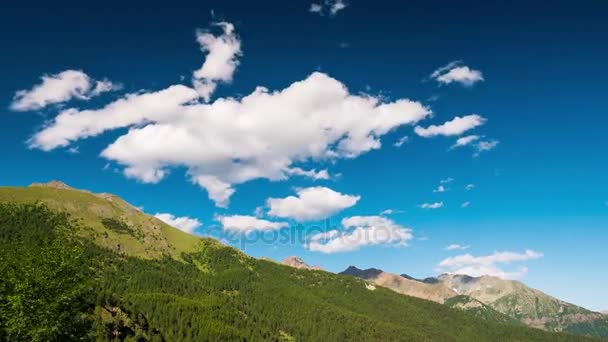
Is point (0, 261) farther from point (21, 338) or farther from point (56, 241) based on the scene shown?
point (21, 338)

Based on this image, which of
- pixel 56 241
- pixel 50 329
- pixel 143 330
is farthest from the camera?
pixel 143 330

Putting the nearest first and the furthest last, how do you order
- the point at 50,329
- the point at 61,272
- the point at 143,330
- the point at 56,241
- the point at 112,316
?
1. the point at 50,329
2. the point at 61,272
3. the point at 56,241
4. the point at 112,316
5. the point at 143,330

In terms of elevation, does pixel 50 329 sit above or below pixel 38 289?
below

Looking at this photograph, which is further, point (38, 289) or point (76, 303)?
point (76, 303)

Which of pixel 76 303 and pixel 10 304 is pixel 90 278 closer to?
pixel 76 303

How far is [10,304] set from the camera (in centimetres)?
3684

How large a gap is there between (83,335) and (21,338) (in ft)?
16.1

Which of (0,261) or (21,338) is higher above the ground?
(0,261)

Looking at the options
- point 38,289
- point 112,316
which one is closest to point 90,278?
point 38,289

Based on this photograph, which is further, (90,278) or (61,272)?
(90,278)

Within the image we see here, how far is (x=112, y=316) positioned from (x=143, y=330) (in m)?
27.5

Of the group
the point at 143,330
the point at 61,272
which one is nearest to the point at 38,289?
the point at 61,272

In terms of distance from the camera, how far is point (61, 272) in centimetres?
3900

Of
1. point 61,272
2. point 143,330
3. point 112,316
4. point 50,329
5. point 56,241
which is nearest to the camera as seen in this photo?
point 50,329
